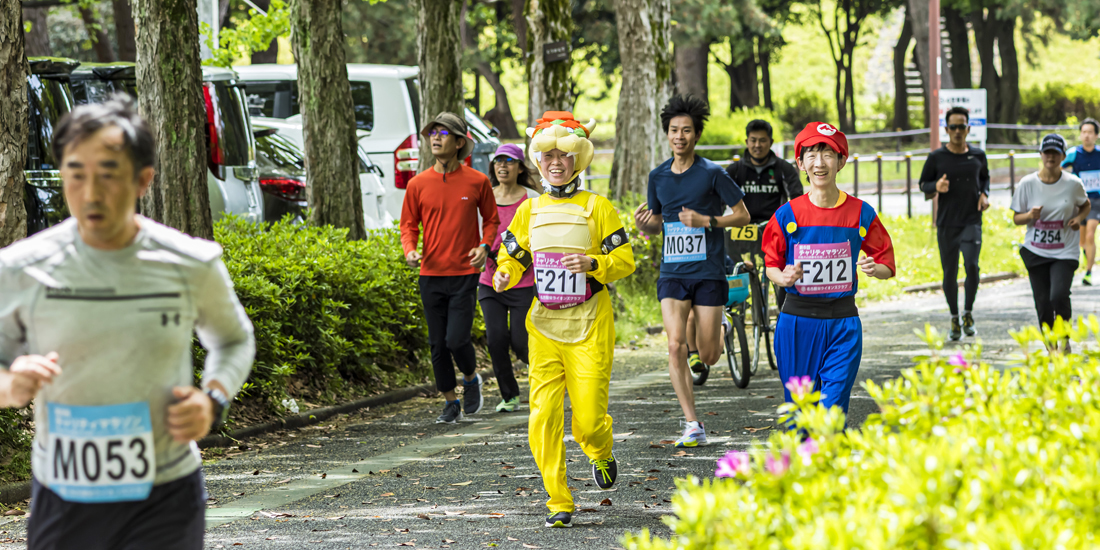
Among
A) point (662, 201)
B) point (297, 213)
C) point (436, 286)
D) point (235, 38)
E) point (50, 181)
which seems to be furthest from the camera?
point (235, 38)

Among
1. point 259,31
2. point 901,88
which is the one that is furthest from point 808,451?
point 901,88

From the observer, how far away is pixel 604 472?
586 centimetres

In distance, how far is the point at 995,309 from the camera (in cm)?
1448

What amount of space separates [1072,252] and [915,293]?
25.2 ft

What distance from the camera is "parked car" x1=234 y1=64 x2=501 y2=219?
15492 mm

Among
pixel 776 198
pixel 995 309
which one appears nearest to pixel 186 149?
pixel 776 198

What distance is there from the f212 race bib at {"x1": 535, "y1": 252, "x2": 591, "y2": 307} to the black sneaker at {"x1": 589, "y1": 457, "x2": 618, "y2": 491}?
0.81 meters

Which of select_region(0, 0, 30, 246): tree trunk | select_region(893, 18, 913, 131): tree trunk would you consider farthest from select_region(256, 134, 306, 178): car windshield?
select_region(893, 18, 913, 131): tree trunk

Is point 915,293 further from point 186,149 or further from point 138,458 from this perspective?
point 138,458

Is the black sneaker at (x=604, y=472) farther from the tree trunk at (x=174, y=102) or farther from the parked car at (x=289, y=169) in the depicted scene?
the parked car at (x=289, y=169)

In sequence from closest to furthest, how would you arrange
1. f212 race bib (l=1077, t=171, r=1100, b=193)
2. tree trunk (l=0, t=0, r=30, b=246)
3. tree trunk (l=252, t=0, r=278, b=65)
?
tree trunk (l=0, t=0, r=30, b=246), f212 race bib (l=1077, t=171, r=1100, b=193), tree trunk (l=252, t=0, r=278, b=65)

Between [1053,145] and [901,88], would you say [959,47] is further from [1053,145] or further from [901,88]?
[1053,145]

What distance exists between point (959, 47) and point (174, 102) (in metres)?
43.3

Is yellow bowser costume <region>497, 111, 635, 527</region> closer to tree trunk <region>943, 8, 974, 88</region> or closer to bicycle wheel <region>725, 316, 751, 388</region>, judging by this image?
bicycle wheel <region>725, 316, 751, 388</region>
